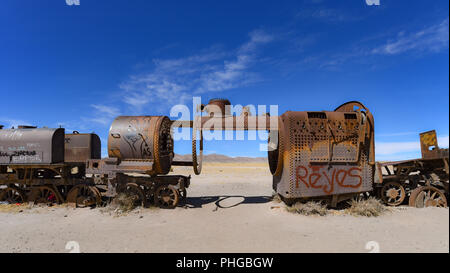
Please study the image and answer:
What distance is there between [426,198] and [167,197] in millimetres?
10937

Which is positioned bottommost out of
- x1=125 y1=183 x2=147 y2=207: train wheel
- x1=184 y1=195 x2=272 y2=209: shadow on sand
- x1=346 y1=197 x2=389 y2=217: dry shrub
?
x1=184 y1=195 x2=272 y2=209: shadow on sand

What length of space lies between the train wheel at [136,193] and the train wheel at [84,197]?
5.54 ft

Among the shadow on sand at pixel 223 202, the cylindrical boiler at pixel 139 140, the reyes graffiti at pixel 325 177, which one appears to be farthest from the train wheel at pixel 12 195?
the reyes graffiti at pixel 325 177

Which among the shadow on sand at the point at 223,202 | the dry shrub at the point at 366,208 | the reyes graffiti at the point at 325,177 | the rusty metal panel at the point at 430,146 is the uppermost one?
the rusty metal panel at the point at 430,146

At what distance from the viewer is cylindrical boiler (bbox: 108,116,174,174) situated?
1013 cm

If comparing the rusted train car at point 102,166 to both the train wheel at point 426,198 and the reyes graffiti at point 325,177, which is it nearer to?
the reyes graffiti at point 325,177

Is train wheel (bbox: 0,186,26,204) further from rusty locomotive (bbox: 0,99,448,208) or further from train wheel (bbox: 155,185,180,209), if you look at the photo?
train wheel (bbox: 155,185,180,209)

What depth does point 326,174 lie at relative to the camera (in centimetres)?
943

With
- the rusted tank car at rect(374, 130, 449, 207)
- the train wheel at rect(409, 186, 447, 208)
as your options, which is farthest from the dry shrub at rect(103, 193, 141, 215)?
the train wheel at rect(409, 186, 447, 208)

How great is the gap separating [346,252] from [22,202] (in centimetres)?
1420

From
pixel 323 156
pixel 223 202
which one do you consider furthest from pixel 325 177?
pixel 223 202

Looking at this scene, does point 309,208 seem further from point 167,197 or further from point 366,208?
point 167,197

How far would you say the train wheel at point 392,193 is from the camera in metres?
10.1

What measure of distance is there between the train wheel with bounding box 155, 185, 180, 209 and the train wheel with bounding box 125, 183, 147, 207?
0.58 metres
